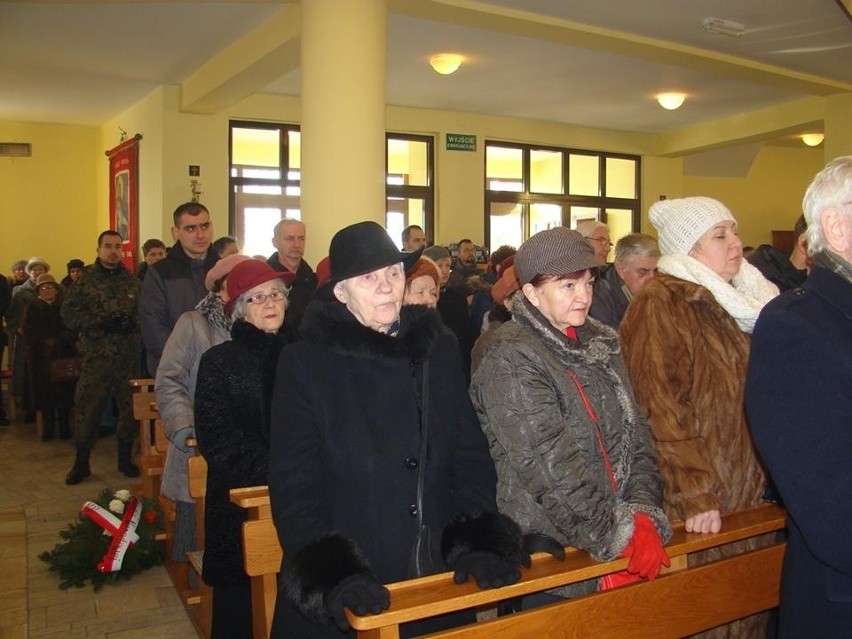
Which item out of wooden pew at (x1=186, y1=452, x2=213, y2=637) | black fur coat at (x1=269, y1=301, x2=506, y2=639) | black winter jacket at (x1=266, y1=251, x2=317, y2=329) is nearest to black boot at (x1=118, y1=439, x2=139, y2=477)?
black winter jacket at (x1=266, y1=251, x2=317, y2=329)

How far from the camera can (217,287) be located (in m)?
3.58

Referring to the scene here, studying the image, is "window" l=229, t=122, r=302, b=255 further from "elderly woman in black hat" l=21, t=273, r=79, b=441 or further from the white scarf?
the white scarf

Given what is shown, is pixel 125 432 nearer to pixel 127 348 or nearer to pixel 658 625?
pixel 127 348

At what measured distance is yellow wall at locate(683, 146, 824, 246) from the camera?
14.1 metres

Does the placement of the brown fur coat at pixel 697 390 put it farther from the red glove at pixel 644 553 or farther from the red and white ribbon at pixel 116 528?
the red and white ribbon at pixel 116 528

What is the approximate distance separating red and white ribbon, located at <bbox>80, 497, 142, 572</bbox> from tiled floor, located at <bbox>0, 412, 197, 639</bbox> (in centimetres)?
12

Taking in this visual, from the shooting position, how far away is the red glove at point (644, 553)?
190 cm

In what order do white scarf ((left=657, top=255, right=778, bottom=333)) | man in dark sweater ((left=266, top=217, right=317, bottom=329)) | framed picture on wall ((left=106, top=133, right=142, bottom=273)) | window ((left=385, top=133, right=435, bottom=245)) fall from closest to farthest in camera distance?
white scarf ((left=657, top=255, right=778, bottom=333)), man in dark sweater ((left=266, top=217, right=317, bottom=329)), framed picture on wall ((left=106, top=133, right=142, bottom=273)), window ((left=385, top=133, right=435, bottom=245))

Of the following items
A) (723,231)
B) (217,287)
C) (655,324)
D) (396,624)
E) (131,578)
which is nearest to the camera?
(396,624)

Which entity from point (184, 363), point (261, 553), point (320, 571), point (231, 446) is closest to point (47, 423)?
point (184, 363)

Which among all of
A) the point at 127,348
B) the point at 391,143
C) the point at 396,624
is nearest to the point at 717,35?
the point at 391,143

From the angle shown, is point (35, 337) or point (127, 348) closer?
point (127, 348)

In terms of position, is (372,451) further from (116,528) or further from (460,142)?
(460,142)

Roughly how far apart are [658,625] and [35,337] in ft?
24.5
